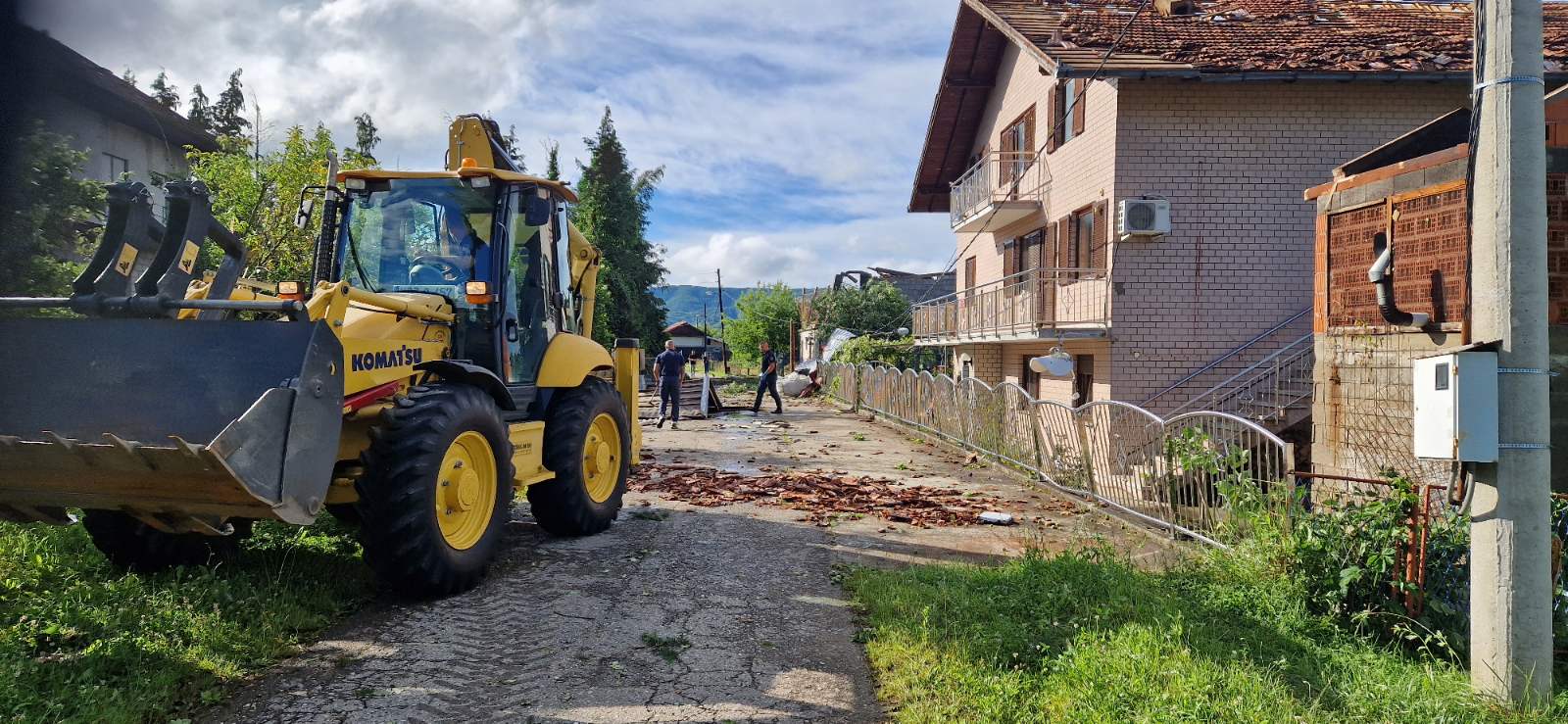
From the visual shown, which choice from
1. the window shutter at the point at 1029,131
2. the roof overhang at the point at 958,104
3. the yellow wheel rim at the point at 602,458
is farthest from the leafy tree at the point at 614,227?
the yellow wheel rim at the point at 602,458

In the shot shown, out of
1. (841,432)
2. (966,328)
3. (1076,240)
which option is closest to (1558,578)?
(1076,240)

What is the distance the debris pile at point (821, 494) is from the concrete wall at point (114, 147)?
35.3ft

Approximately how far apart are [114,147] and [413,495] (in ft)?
66.9

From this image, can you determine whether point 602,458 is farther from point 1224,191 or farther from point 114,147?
point 114,147

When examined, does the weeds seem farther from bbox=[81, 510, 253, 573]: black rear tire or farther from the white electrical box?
the white electrical box

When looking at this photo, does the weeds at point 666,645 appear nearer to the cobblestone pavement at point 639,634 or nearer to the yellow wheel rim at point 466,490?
the cobblestone pavement at point 639,634

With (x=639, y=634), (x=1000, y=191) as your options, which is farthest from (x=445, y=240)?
(x=1000, y=191)

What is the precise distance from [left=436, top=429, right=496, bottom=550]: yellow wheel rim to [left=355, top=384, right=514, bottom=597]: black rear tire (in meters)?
0.10

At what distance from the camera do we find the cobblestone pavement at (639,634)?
4.08 metres

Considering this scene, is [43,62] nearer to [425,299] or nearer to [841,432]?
[425,299]

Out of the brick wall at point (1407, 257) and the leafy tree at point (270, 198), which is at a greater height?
the leafy tree at point (270, 198)

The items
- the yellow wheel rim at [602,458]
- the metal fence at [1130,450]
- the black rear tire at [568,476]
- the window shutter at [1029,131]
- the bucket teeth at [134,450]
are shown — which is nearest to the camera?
the bucket teeth at [134,450]

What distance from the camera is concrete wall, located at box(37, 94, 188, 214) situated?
16.2 m

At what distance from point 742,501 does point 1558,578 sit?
21.8 feet
